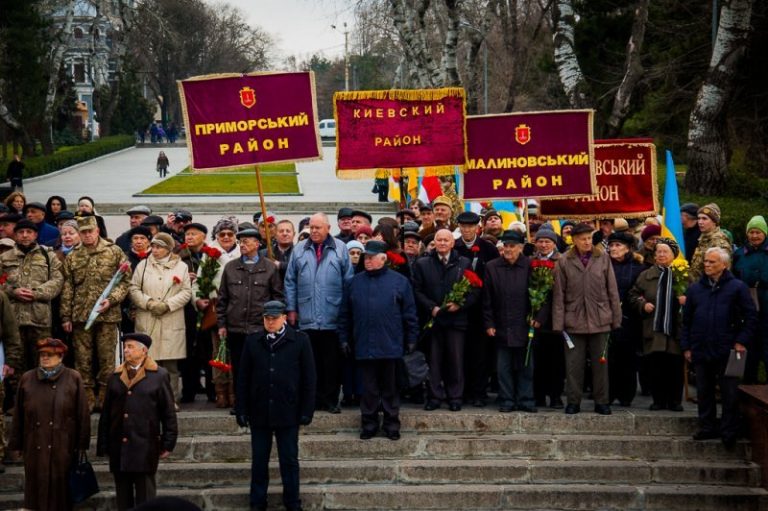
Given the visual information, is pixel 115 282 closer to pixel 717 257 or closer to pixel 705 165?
pixel 717 257

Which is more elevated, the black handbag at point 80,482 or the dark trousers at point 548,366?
the dark trousers at point 548,366

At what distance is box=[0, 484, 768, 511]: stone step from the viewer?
9633 millimetres

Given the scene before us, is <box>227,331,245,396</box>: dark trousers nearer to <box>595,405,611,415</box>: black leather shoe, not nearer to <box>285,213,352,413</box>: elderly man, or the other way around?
<box>285,213,352,413</box>: elderly man

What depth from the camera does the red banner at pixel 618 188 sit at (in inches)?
506

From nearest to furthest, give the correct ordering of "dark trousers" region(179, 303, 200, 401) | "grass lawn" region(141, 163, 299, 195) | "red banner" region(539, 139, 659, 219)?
1. "dark trousers" region(179, 303, 200, 401)
2. "red banner" region(539, 139, 659, 219)
3. "grass lawn" region(141, 163, 299, 195)

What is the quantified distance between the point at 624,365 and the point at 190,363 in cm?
425

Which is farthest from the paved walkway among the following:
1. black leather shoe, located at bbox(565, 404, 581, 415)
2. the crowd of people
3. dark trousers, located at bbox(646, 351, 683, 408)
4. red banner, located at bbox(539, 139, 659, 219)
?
black leather shoe, located at bbox(565, 404, 581, 415)

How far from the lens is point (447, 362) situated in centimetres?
1095

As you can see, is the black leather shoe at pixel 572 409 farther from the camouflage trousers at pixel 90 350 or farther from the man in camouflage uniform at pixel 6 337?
the man in camouflage uniform at pixel 6 337

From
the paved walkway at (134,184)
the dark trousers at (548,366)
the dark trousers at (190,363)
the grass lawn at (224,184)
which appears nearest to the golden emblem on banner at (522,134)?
the dark trousers at (548,366)

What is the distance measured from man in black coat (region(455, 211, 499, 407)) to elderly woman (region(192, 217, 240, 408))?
2259 mm

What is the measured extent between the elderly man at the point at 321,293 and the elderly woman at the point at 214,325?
28.5 inches

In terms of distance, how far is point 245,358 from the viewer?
9266 millimetres

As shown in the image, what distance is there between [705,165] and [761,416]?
12.4 m
